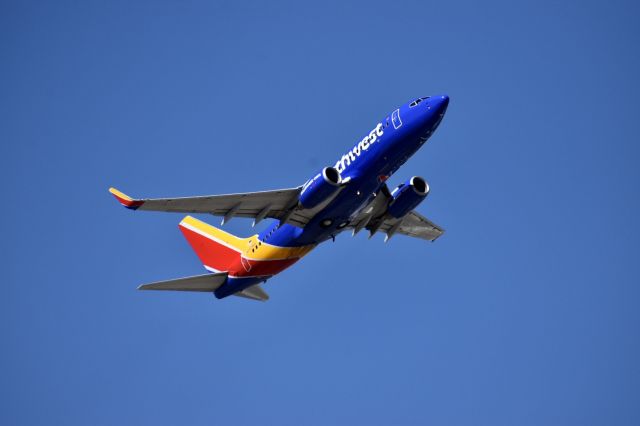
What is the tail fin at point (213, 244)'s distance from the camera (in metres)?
47.9

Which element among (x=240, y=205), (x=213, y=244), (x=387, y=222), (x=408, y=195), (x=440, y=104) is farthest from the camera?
(x=213, y=244)

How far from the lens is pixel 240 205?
42781 mm

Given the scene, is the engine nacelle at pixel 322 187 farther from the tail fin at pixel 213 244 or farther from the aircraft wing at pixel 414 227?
the aircraft wing at pixel 414 227

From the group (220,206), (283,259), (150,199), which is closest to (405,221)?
(283,259)

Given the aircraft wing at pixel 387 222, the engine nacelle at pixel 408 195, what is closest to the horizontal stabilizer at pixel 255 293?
the aircraft wing at pixel 387 222

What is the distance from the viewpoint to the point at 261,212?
43531mm

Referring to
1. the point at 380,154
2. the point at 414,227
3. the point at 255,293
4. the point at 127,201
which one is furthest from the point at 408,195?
the point at 127,201

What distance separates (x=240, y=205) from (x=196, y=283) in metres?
5.92

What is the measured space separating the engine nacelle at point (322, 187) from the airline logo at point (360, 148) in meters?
1.01

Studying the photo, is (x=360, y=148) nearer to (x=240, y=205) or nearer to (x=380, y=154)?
(x=380, y=154)

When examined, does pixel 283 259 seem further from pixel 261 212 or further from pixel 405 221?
pixel 405 221

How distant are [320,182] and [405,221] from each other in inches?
448

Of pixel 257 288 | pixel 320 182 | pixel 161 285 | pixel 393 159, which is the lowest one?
pixel 161 285

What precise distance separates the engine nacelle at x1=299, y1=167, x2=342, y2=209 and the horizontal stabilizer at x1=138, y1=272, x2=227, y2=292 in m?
8.04
